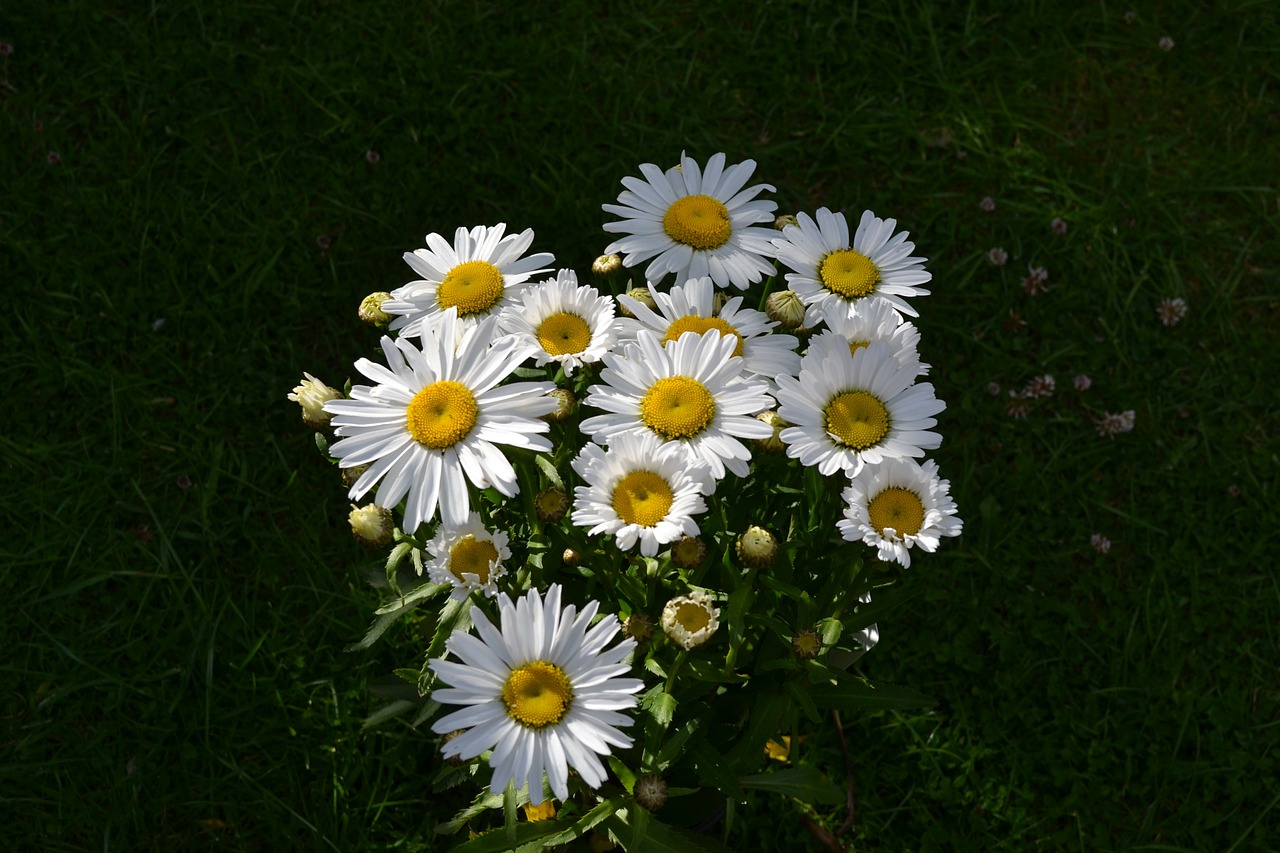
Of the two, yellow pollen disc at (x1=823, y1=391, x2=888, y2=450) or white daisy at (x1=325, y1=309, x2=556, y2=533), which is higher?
yellow pollen disc at (x1=823, y1=391, x2=888, y2=450)

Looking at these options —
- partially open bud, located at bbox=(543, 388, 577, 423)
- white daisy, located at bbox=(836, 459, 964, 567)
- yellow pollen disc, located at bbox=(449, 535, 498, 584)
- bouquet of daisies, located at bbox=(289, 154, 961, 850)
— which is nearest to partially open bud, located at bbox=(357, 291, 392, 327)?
bouquet of daisies, located at bbox=(289, 154, 961, 850)

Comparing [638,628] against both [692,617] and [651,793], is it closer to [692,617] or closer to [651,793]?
[692,617]

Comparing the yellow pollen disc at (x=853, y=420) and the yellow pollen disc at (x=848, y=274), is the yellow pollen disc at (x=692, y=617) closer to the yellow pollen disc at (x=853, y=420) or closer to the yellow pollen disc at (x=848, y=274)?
the yellow pollen disc at (x=853, y=420)

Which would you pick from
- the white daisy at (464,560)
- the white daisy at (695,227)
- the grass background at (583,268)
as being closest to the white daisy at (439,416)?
the white daisy at (464,560)

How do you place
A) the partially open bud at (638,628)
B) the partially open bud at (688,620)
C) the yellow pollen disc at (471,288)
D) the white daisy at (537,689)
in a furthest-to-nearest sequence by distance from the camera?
1. the yellow pollen disc at (471,288)
2. the partially open bud at (638,628)
3. the partially open bud at (688,620)
4. the white daisy at (537,689)

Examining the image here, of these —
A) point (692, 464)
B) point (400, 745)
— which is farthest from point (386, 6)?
point (692, 464)

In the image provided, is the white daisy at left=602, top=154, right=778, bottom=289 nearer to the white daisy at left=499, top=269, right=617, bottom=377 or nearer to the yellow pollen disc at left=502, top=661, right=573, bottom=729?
the white daisy at left=499, top=269, right=617, bottom=377

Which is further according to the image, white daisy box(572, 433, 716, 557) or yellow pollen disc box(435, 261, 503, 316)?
yellow pollen disc box(435, 261, 503, 316)
